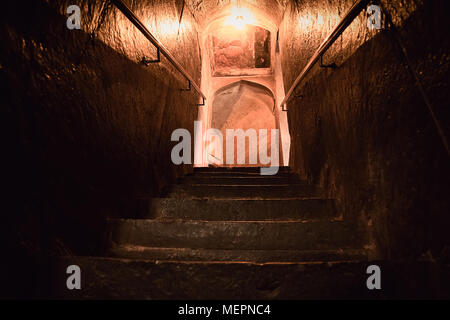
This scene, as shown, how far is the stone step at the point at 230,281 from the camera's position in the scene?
38.8 inches

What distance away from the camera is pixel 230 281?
999mm

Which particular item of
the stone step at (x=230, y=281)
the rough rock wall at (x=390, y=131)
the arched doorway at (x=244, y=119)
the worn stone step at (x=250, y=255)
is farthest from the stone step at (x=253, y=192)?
the arched doorway at (x=244, y=119)

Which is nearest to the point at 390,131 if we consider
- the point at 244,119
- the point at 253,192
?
the point at 253,192

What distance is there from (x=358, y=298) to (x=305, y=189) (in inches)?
52.5

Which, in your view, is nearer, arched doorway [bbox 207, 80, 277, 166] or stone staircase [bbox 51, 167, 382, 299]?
stone staircase [bbox 51, 167, 382, 299]

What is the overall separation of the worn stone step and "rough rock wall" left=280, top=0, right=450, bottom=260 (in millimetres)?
166

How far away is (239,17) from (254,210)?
16.1 ft

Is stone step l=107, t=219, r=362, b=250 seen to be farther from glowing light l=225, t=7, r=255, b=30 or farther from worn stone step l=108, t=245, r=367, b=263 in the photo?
glowing light l=225, t=7, r=255, b=30

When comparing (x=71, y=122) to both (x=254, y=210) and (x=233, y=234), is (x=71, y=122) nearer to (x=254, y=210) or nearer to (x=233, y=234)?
(x=233, y=234)

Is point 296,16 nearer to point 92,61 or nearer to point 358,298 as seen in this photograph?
point 92,61

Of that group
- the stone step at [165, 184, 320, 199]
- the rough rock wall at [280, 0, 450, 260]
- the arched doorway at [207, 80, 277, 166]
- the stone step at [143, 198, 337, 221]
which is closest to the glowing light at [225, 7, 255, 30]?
the arched doorway at [207, 80, 277, 166]

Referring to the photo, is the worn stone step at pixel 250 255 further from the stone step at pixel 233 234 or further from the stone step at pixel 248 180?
the stone step at pixel 248 180

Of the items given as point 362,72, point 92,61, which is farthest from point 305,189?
point 92,61

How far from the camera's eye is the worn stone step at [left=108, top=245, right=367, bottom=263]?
4.33 feet
